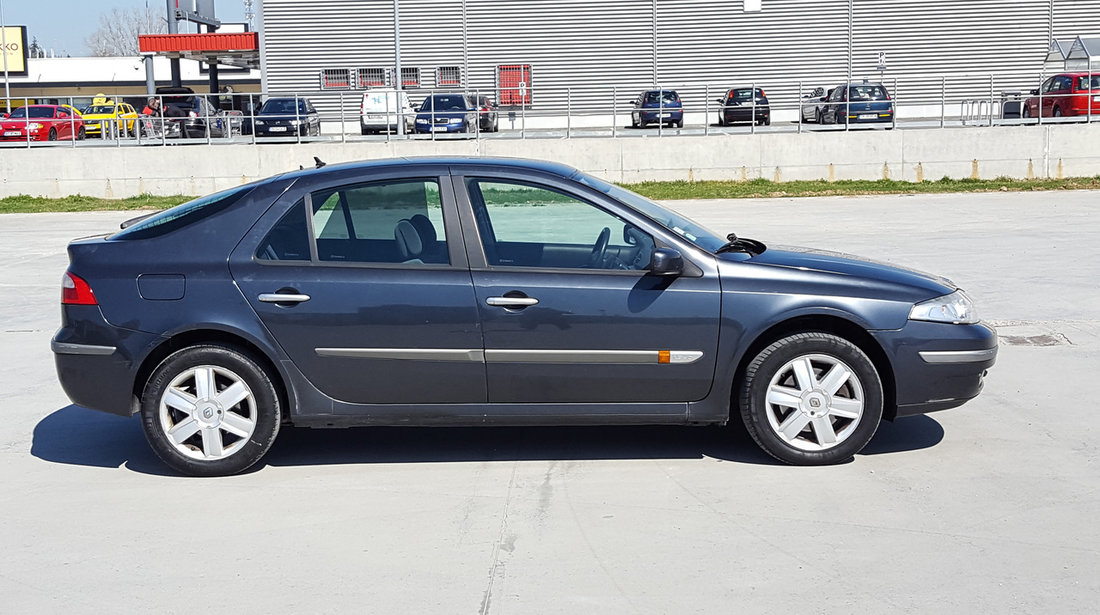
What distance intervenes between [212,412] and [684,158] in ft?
75.8

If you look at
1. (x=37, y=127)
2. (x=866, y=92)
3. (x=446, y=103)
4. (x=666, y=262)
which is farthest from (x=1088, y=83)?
(x=37, y=127)

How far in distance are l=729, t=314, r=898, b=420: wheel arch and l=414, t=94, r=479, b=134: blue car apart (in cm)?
2458

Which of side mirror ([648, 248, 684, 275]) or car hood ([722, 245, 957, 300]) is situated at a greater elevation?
side mirror ([648, 248, 684, 275])

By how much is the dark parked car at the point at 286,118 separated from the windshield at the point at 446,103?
Answer: 3.41 meters

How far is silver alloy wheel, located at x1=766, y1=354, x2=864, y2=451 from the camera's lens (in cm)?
551

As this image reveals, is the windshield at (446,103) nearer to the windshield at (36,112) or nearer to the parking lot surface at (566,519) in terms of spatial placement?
the windshield at (36,112)

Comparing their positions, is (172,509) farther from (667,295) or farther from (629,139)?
(629,139)

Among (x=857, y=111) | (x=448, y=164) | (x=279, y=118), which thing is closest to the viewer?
(x=448, y=164)

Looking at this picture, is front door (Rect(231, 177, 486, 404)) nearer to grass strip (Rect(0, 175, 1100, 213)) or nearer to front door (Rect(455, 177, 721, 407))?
front door (Rect(455, 177, 721, 407))

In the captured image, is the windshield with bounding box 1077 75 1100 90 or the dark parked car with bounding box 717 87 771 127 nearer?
the windshield with bounding box 1077 75 1100 90

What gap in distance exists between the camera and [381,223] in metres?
5.68

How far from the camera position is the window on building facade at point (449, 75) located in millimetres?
48656

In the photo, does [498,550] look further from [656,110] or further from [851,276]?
[656,110]

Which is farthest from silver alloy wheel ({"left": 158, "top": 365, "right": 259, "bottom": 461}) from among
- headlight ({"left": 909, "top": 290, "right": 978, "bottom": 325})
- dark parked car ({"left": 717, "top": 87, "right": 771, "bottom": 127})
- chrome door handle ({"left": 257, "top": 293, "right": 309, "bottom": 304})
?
dark parked car ({"left": 717, "top": 87, "right": 771, "bottom": 127})
